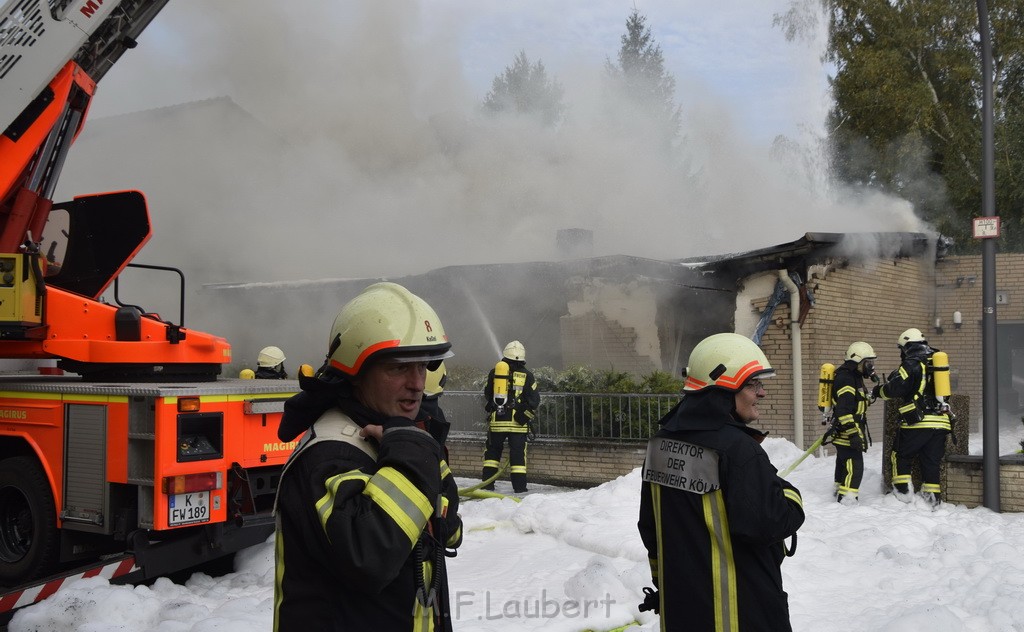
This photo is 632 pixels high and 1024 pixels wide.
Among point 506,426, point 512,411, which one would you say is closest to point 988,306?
point 512,411

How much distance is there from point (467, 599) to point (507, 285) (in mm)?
9552

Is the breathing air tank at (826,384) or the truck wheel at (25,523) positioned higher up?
the breathing air tank at (826,384)

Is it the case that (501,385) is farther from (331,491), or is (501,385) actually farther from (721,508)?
(331,491)

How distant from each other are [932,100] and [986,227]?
1522 cm

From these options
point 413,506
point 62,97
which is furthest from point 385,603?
point 62,97

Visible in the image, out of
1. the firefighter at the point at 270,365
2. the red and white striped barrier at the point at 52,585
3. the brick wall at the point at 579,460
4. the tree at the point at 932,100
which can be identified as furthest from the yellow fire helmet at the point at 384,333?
the tree at the point at 932,100

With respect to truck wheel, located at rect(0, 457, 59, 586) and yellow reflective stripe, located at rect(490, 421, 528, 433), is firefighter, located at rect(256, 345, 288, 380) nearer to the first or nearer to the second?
yellow reflective stripe, located at rect(490, 421, 528, 433)

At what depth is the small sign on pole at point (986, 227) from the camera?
7.93 meters

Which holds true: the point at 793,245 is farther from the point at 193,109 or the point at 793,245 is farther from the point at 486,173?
the point at 193,109

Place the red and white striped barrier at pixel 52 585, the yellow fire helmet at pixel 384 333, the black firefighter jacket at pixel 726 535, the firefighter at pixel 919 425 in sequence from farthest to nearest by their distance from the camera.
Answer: the firefighter at pixel 919 425, the red and white striped barrier at pixel 52 585, the black firefighter jacket at pixel 726 535, the yellow fire helmet at pixel 384 333

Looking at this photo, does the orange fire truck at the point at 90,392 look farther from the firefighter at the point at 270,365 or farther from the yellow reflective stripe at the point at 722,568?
the yellow reflective stripe at the point at 722,568

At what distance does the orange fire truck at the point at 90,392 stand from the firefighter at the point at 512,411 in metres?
3.90

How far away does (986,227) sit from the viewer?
7.99m

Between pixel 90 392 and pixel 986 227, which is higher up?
pixel 986 227
